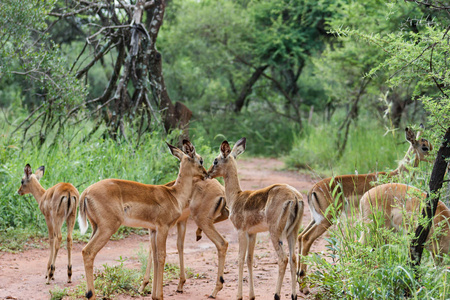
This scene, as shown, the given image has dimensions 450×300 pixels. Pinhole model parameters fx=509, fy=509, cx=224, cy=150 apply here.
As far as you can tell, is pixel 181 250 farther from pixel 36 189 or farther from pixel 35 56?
pixel 35 56

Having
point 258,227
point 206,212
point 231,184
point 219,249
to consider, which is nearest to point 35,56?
point 206,212

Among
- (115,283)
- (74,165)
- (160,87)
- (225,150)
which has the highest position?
(160,87)

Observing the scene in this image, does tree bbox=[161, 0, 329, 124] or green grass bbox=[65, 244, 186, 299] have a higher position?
tree bbox=[161, 0, 329, 124]

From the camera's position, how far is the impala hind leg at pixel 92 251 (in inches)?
193

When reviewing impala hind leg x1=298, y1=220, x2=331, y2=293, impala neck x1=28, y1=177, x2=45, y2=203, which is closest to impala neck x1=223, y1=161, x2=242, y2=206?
impala hind leg x1=298, y1=220, x2=331, y2=293

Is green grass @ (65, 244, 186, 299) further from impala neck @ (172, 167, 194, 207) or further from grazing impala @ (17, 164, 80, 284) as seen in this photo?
impala neck @ (172, 167, 194, 207)

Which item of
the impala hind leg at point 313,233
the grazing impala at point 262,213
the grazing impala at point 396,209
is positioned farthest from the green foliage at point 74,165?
the grazing impala at point 396,209

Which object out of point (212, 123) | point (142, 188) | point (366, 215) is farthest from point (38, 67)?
point (212, 123)

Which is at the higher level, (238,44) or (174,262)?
→ (238,44)

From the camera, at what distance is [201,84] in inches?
936

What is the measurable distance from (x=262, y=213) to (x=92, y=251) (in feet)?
5.68

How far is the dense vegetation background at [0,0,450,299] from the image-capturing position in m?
7.74

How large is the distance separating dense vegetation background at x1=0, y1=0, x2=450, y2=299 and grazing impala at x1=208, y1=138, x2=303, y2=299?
85 cm

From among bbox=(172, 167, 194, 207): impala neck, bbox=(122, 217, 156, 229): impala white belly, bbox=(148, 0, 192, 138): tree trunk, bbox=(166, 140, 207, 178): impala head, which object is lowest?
bbox=(122, 217, 156, 229): impala white belly
